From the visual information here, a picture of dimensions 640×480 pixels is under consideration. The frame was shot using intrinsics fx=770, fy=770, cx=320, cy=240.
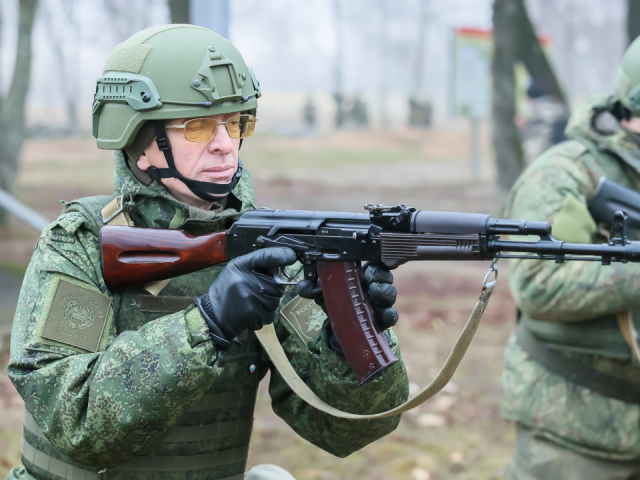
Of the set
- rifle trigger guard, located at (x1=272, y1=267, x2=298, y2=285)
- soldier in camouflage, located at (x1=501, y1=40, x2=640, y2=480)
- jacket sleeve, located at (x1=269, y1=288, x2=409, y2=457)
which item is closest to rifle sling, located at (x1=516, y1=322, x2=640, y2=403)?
soldier in camouflage, located at (x1=501, y1=40, x2=640, y2=480)

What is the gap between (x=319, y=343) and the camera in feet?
8.13

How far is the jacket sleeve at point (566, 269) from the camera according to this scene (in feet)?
10.8

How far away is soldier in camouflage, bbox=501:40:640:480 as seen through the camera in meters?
3.36

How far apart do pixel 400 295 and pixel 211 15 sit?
5.60 meters

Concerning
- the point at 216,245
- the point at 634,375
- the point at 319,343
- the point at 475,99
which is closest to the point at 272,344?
the point at 319,343

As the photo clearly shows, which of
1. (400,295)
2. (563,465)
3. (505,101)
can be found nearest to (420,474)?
(563,465)

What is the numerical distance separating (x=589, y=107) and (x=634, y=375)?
129 cm

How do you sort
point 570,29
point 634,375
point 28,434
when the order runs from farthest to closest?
1. point 570,29
2. point 634,375
3. point 28,434

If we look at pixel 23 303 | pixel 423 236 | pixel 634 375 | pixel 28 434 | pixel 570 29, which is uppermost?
pixel 423 236

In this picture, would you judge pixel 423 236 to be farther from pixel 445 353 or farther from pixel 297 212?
pixel 445 353

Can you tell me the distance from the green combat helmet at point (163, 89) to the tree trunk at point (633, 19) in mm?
5872

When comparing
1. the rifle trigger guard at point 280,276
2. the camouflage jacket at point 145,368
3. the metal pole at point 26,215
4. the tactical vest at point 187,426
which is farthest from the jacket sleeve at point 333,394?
the metal pole at point 26,215

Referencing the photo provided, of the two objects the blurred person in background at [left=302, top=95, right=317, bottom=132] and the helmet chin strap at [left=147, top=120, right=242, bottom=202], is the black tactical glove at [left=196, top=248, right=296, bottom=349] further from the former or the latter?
the blurred person in background at [left=302, top=95, right=317, bottom=132]

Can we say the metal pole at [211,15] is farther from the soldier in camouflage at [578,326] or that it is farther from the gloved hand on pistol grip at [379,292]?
the gloved hand on pistol grip at [379,292]
